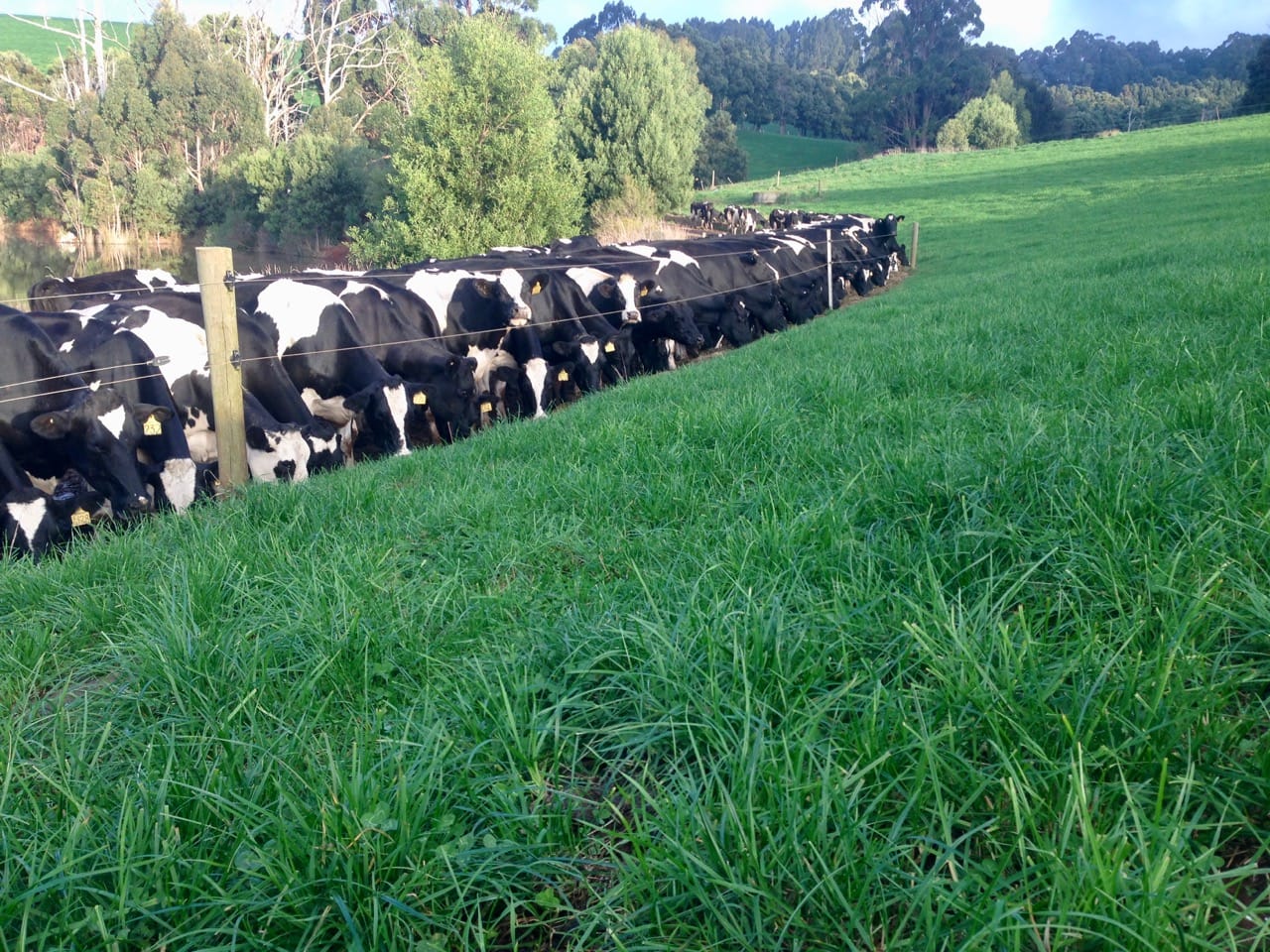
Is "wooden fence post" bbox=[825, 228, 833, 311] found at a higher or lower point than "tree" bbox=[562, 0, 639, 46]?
lower

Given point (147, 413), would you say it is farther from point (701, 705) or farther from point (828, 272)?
point (828, 272)

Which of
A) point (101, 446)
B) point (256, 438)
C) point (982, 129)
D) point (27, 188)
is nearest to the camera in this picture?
point (101, 446)

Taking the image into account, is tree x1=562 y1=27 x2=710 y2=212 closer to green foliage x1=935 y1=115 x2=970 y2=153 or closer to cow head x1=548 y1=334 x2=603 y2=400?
cow head x1=548 y1=334 x2=603 y2=400

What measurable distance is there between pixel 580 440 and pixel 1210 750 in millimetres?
3749

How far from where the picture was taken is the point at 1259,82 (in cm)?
5291

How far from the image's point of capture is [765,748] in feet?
6.59

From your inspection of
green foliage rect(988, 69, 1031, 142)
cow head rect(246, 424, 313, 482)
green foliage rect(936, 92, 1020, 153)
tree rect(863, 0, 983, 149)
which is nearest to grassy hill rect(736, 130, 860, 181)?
tree rect(863, 0, 983, 149)

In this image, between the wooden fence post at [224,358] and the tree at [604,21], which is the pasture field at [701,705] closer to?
the wooden fence post at [224,358]

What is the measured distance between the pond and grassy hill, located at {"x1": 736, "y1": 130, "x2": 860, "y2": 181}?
4472 cm

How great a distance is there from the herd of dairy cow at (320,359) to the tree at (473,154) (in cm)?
1095

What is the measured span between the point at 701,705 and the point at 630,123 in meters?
35.6

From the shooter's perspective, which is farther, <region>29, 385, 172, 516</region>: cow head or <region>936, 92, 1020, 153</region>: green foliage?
<region>936, 92, 1020, 153</region>: green foliage

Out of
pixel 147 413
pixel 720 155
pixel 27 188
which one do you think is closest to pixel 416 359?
pixel 147 413

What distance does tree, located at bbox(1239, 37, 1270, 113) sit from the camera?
5166 centimetres
